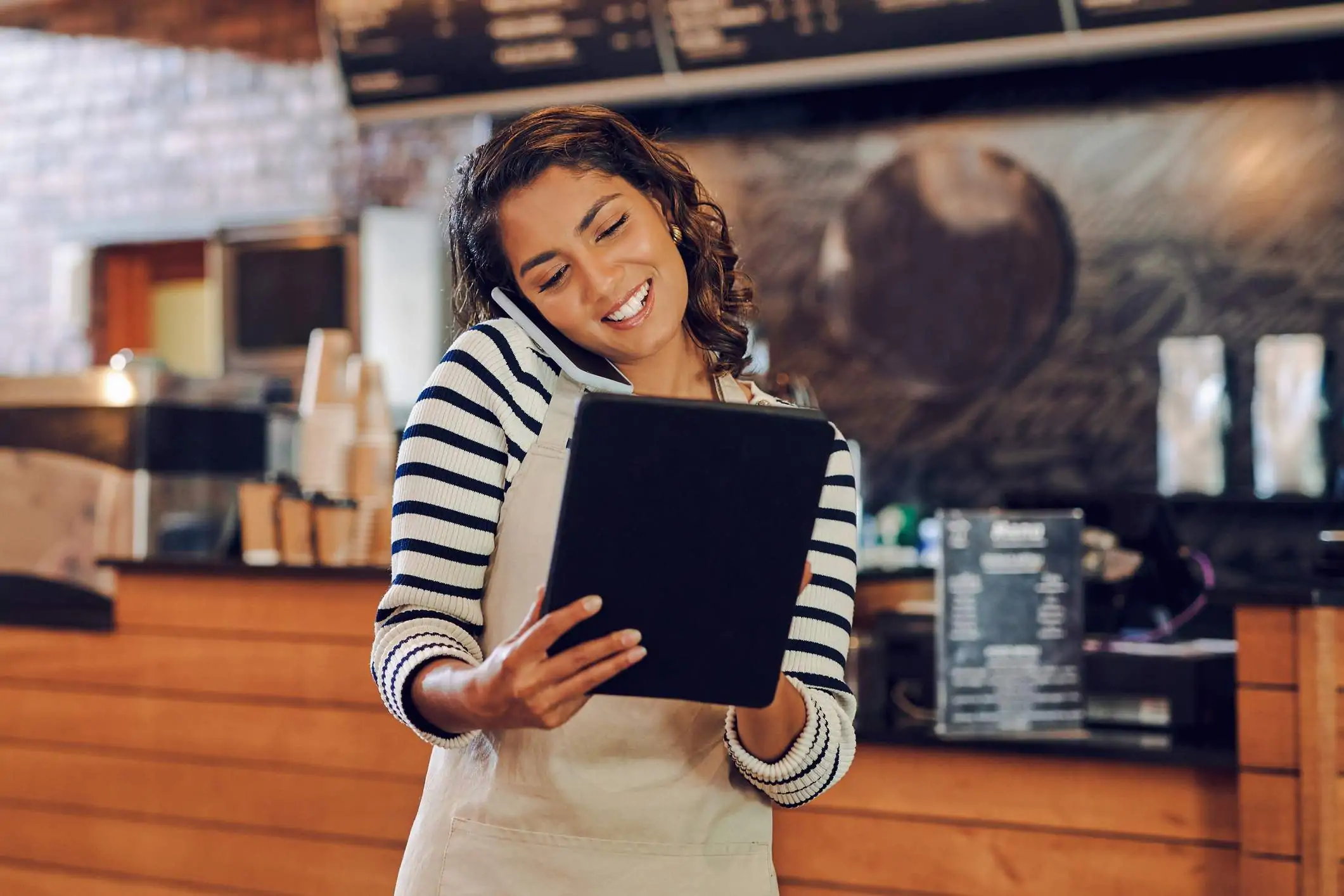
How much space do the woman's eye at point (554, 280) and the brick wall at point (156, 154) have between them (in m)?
3.32

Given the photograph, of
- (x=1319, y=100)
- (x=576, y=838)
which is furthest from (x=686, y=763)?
(x=1319, y=100)

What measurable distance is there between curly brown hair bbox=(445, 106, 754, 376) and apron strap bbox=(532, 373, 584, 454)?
10 cm

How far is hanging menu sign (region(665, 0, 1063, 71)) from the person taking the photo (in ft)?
10.4

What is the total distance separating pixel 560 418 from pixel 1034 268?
104 inches

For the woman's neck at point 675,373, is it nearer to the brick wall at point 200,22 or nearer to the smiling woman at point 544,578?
the smiling woman at point 544,578

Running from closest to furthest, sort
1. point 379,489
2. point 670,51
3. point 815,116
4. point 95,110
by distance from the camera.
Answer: point 379,489 < point 670,51 < point 815,116 < point 95,110

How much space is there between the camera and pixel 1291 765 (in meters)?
1.84

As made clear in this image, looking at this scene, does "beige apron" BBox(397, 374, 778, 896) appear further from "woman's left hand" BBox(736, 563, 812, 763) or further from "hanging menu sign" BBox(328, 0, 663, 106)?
"hanging menu sign" BBox(328, 0, 663, 106)

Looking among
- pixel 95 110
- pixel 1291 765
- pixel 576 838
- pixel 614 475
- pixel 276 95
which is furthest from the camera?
pixel 95 110

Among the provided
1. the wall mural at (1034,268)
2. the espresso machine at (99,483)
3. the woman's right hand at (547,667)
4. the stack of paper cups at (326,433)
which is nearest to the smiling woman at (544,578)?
the woman's right hand at (547,667)

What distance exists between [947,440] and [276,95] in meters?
2.59

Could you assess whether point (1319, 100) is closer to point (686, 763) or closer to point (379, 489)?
point (379, 489)

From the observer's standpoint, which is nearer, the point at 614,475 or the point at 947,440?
the point at 614,475

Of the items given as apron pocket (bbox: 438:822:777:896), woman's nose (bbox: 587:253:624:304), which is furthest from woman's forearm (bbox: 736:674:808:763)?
woman's nose (bbox: 587:253:624:304)
